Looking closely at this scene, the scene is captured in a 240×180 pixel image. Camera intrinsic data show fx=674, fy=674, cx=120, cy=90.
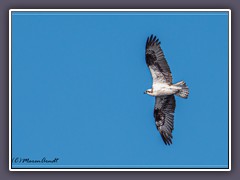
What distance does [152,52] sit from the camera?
36.2 feet

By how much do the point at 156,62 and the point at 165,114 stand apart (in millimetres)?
1060

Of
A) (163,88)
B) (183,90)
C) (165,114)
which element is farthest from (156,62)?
(165,114)

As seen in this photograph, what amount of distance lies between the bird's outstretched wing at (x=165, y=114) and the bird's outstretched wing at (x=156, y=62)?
463mm

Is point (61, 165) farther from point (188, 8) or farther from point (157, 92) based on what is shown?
point (188, 8)

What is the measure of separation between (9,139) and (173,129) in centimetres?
286

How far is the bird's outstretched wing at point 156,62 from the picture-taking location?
10883 mm

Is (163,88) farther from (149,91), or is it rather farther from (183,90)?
(183,90)

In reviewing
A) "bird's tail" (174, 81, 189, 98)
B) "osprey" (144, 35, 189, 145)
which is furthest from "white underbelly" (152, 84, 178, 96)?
"bird's tail" (174, 81, 189, 98)

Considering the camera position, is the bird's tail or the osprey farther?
the osprey

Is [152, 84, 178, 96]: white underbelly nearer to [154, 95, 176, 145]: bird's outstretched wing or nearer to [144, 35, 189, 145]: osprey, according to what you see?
Answer: [144, 35, 189, 145]: osprey

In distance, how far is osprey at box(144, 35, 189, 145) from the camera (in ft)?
35.6

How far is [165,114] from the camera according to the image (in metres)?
11.6

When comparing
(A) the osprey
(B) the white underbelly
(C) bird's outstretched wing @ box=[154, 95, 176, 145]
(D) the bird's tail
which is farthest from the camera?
(C) bird's outstretched wing @ box=[154, 95, 176, 145]

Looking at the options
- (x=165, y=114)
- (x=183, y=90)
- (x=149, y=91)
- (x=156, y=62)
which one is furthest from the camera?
(x=165, y=114)
